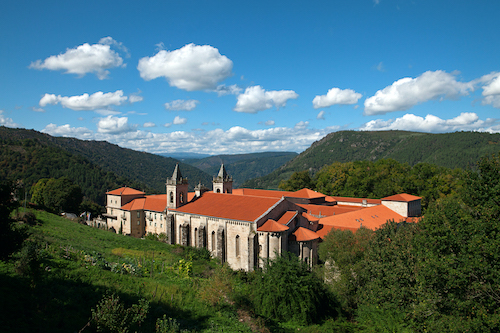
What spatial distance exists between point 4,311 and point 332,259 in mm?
25929

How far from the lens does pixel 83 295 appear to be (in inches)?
686

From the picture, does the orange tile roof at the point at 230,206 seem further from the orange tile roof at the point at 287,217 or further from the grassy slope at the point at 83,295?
the grassy slope at the point at 83,295

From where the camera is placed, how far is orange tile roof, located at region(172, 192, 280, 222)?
121 ft

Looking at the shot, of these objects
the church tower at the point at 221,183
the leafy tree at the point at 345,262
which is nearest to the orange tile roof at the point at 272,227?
the leafy tree at the point at 345,262

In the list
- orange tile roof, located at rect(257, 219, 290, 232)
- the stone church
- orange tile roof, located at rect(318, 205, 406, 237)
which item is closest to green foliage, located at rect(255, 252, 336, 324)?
the stone church

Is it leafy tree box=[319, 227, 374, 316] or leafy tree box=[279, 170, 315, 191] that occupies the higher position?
leafy tree box=[279, 170, 315, 191]

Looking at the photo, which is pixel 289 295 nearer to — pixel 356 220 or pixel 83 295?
pixel 83 295

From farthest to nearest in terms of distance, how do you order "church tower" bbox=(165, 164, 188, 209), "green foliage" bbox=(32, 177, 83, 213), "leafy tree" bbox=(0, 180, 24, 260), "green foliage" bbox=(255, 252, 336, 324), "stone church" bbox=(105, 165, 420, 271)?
"green foliage" bbox=(32, 177, 83, 213) → "church tower" bbox=(165, 164, 188, 209) → "stone church" bbox=(105, 165, 420, 271) → "green foliage" bbox=(255, 252, 336, 324) → "leafy tree" bbox=(0, 180, 24, 260)

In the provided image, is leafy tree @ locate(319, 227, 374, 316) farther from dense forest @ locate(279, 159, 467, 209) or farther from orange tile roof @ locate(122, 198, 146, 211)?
dense forest @ locate(279, 159, 467, 209)

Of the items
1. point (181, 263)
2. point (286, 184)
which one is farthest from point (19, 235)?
point (286, 184)

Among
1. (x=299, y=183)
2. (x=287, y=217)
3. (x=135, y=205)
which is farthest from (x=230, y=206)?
(x=299, y=183)

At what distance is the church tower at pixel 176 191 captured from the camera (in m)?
46.2

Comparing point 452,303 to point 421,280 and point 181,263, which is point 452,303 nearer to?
point 421,280

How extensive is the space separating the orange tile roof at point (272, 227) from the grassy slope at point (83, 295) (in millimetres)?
8649
